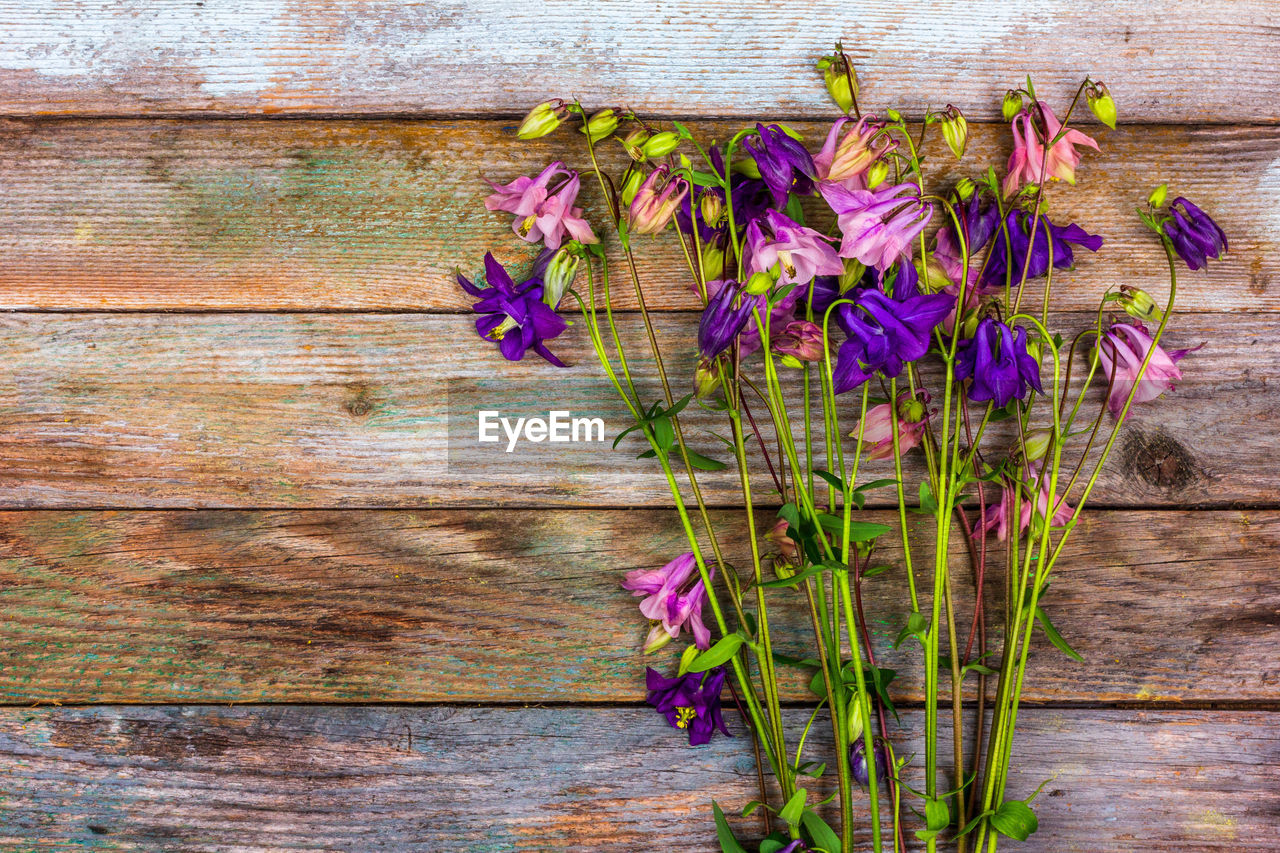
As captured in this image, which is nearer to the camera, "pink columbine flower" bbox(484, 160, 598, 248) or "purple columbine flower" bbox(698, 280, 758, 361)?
"purple columbine flower" bbox(698, 280, 758, 361)

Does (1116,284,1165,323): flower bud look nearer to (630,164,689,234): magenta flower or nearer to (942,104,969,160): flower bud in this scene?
(942,104,969,160): flower bud

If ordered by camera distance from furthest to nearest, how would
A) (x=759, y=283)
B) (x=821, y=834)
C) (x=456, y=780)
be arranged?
(x=456, y=780) < (x=821, y=834) < (x=759, y=283)

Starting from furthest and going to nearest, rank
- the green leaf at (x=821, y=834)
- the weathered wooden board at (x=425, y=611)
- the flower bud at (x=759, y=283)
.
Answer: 1. the weathered wooden board at (x=425, y=611)
2. the green leaf at (x=821, y=834)
3. the flower bud at (x=759, y=283)

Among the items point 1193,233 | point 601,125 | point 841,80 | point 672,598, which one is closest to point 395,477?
point 672,598

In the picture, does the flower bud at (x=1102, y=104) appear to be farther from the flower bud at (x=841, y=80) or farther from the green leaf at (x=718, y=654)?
the green leaf at (x=718, y=654)

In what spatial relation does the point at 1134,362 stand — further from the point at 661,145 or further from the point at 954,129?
the point at 661,145

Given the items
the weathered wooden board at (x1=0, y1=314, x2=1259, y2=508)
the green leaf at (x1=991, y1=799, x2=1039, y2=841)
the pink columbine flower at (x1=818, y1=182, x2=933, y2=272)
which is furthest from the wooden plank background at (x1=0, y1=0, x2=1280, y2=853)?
the pink columbine flower at (x1=818, y1=182, x2=933, y2=272)

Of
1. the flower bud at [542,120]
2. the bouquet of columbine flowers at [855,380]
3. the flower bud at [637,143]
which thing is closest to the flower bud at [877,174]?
the bouquet of columbine flowers at [855,380]
